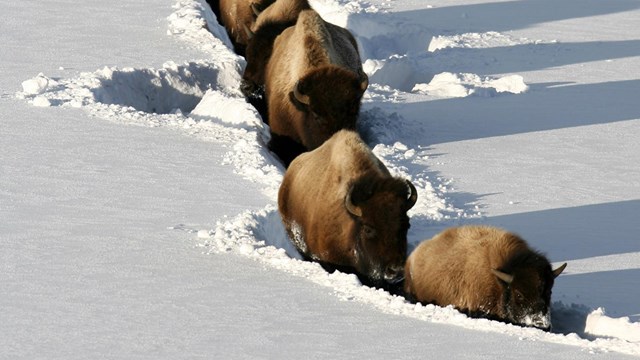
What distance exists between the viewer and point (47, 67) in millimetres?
14453

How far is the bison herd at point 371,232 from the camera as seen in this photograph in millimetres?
9039

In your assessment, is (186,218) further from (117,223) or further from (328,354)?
(328,354)

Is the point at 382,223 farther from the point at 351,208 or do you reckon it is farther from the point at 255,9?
the point at 255,9

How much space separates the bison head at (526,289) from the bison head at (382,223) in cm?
91

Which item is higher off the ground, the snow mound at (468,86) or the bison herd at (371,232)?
the bison herd at (371,232)

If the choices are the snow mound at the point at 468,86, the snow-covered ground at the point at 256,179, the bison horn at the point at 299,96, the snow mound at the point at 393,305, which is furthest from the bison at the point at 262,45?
the snow mound at the point at 393,305

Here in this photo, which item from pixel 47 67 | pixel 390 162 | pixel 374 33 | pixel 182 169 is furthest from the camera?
pixel 374 33

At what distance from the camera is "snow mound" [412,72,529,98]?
54.7 ft

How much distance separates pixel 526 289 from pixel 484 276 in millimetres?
350

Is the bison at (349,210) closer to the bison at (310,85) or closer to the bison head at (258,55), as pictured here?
the bison at (310,85)

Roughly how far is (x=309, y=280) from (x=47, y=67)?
22.4 ft

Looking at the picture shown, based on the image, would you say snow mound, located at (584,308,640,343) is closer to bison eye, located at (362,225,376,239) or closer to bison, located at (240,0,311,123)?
bison eye, located at (362,225,376,239)

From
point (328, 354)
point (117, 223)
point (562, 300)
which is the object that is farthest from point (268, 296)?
point (562, 300)

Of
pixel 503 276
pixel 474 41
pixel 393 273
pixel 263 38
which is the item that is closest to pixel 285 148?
pixel 263 38
